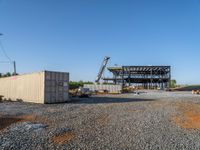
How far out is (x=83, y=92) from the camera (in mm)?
36375

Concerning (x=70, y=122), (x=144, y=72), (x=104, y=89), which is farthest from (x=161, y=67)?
(x=70, y=122)

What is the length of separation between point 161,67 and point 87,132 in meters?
60.5

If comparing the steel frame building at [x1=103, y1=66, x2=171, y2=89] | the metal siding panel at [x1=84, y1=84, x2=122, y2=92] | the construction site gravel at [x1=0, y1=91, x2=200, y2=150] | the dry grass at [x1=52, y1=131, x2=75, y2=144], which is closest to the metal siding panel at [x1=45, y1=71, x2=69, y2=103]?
the construction site gravel at [x1=0, y1=91, x2=200, y2=150]

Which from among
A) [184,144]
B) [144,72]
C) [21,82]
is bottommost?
[184,144]

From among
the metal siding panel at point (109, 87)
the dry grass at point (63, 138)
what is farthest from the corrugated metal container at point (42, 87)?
the metal siding panel at point (109, 87)

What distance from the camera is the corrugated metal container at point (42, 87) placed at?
2338 cm

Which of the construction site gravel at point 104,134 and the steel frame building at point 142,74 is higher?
the steel frame building at point 142,74

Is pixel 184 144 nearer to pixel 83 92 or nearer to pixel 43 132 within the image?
pixel 43 132

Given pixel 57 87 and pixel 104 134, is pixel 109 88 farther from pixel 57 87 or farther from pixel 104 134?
pixel 104 134

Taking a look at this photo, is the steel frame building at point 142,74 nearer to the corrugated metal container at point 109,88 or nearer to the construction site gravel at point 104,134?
the corrugated metal container at point 109,88

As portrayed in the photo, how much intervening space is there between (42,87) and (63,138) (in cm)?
1493

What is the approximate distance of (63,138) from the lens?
363 inches

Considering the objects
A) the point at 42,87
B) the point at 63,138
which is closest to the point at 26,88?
the point at 42,87

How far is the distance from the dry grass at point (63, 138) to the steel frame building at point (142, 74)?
197 ft
